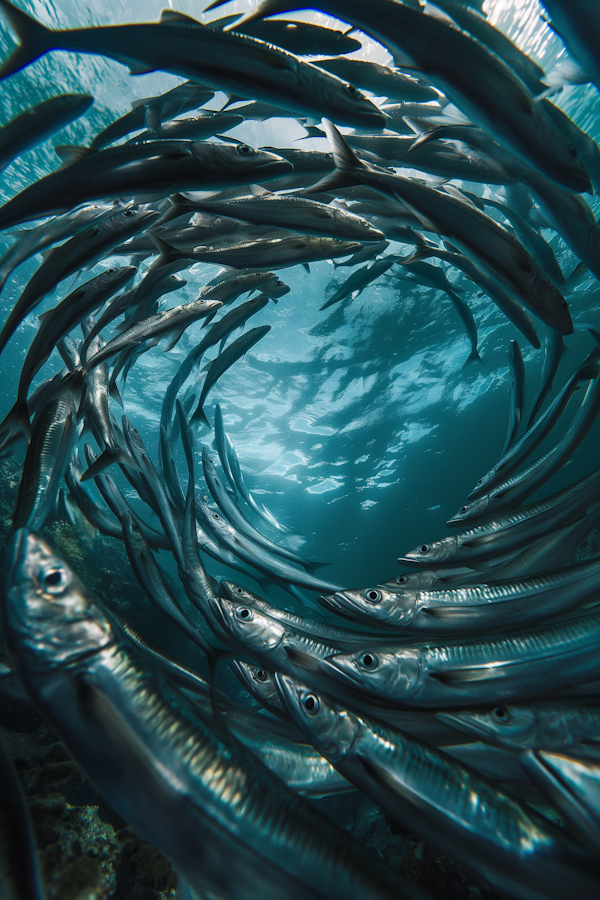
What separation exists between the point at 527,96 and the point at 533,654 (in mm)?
3256

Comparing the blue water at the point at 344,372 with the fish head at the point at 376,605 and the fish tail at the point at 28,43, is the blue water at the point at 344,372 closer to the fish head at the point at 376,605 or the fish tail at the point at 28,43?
the fish tail at the point at 28,43

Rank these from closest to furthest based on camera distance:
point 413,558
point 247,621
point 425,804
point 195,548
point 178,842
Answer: point 178,842 → point 425,804 → point 247,621 → point 195,548 → point 413,558

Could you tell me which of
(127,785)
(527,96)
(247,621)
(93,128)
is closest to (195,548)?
(247,621)

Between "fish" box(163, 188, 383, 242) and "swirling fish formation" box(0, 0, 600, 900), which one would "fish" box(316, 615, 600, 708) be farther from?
"fish" box(163, 188, 383, 242)

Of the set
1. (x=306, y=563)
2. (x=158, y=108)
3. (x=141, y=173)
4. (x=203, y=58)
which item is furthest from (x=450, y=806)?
(x=158, y=108)

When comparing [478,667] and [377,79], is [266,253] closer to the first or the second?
[377,79]

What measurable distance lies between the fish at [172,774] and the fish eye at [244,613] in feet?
4.41

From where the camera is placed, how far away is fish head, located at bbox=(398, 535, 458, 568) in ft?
10.0

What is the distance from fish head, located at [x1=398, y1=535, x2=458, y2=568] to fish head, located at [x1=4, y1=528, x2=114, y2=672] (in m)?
2.45

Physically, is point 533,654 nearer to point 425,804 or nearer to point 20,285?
point 425,804

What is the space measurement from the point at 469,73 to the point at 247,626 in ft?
12.8

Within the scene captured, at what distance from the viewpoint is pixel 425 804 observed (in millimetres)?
1332

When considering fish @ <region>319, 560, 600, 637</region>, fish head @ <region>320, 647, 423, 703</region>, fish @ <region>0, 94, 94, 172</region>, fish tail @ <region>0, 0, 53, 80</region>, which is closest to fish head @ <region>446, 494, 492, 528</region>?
fish @ <region>319, 560, 600, 637</region>

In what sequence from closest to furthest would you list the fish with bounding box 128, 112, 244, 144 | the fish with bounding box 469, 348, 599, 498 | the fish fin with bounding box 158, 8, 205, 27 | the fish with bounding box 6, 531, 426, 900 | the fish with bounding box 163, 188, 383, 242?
the fish with bounding box 6, 531, 426, 900 → the fish fin with bounding box 158, 8, 205, 27 → the fish with bounding box 163, 188, 383, 242 → the fish with bounding box 128, 112, 244, 144 → the fish with bounding box 469, 348, 599, 498
